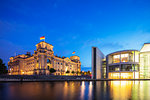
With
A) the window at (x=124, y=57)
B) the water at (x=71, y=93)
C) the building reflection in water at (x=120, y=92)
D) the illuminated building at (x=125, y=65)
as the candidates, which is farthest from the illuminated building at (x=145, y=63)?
the water at (x=71, y=93)

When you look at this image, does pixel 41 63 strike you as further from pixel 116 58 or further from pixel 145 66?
pixel 145 66

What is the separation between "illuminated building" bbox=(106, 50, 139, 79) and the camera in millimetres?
75806

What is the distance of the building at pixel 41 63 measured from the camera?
10456 centimetres

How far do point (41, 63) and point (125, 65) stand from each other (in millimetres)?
66034

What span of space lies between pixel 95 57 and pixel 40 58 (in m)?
50.7

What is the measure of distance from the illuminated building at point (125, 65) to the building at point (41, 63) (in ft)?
174

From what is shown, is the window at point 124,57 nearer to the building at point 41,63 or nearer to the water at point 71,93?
the water at point 71,93

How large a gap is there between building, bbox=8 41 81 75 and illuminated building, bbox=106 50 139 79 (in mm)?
52959

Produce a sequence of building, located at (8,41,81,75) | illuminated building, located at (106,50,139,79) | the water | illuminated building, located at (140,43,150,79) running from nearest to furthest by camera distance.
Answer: the water → illuminated building, located at (106,50,139,79) → illuminated building, located at (140,43,150,79) → building, located at (8,41,81,75)

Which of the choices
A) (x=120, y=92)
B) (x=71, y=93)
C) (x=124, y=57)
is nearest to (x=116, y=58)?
(x=124, y=57)

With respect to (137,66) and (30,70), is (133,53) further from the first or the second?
(30,70)

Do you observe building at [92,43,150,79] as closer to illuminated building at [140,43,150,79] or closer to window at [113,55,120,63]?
illuminated building at [140,43,150,79]

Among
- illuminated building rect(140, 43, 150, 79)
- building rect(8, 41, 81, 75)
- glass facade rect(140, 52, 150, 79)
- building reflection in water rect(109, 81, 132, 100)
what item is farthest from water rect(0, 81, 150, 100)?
building rect(8, 41, 81, 75)

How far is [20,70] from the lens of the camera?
131375 mm
